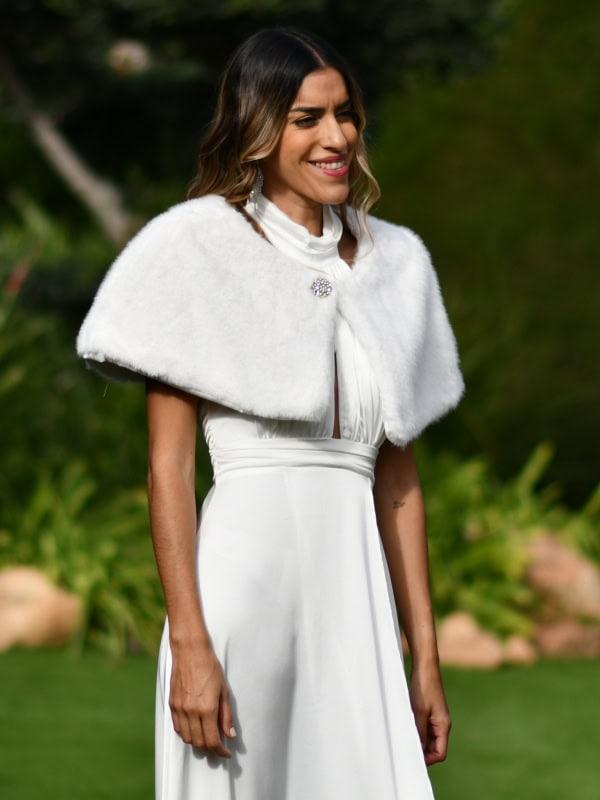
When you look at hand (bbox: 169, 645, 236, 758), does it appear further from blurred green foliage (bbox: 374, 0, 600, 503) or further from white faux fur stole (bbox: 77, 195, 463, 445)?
blurred green foliage (bbox: 374, 0, 600, 503)

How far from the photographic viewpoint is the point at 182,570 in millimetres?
2240

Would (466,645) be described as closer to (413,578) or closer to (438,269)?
(438,269)

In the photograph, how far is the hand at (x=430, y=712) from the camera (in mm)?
2504

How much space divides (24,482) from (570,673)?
9.75ft

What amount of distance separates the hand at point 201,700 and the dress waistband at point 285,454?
1.06 feet

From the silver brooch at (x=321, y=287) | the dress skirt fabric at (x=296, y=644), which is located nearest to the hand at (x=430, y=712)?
the dress skirt fabric at (x=296, y=644)

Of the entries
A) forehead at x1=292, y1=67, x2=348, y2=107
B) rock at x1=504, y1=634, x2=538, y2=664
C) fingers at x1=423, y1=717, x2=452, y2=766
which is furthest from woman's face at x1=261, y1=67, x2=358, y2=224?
rock at x1=504, y1=634, x2=538, y2=664

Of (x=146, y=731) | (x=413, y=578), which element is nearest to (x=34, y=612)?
(x=146, y=731)

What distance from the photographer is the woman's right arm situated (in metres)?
2.19

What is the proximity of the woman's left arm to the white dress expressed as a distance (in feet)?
0.44

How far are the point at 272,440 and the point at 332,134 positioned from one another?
0.52 metres

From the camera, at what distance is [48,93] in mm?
9680

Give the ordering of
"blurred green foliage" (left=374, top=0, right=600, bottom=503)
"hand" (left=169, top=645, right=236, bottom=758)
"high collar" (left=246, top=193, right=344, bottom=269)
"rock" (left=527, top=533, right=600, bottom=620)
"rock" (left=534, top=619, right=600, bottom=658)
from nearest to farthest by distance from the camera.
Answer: "hand" (left=169, top=645, right=236, bottom=758) < "high collar" (left=246, top=193, right=344, bottom=269) < "rock" (left=534, top=619, right=600, bottom=658) < "rock" (left=527, top=533, right=600, bottom=620) < "blurred green foliage" (left=374, top=0, right=600, bottom=503)

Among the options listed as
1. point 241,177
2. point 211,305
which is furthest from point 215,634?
point 241,177
